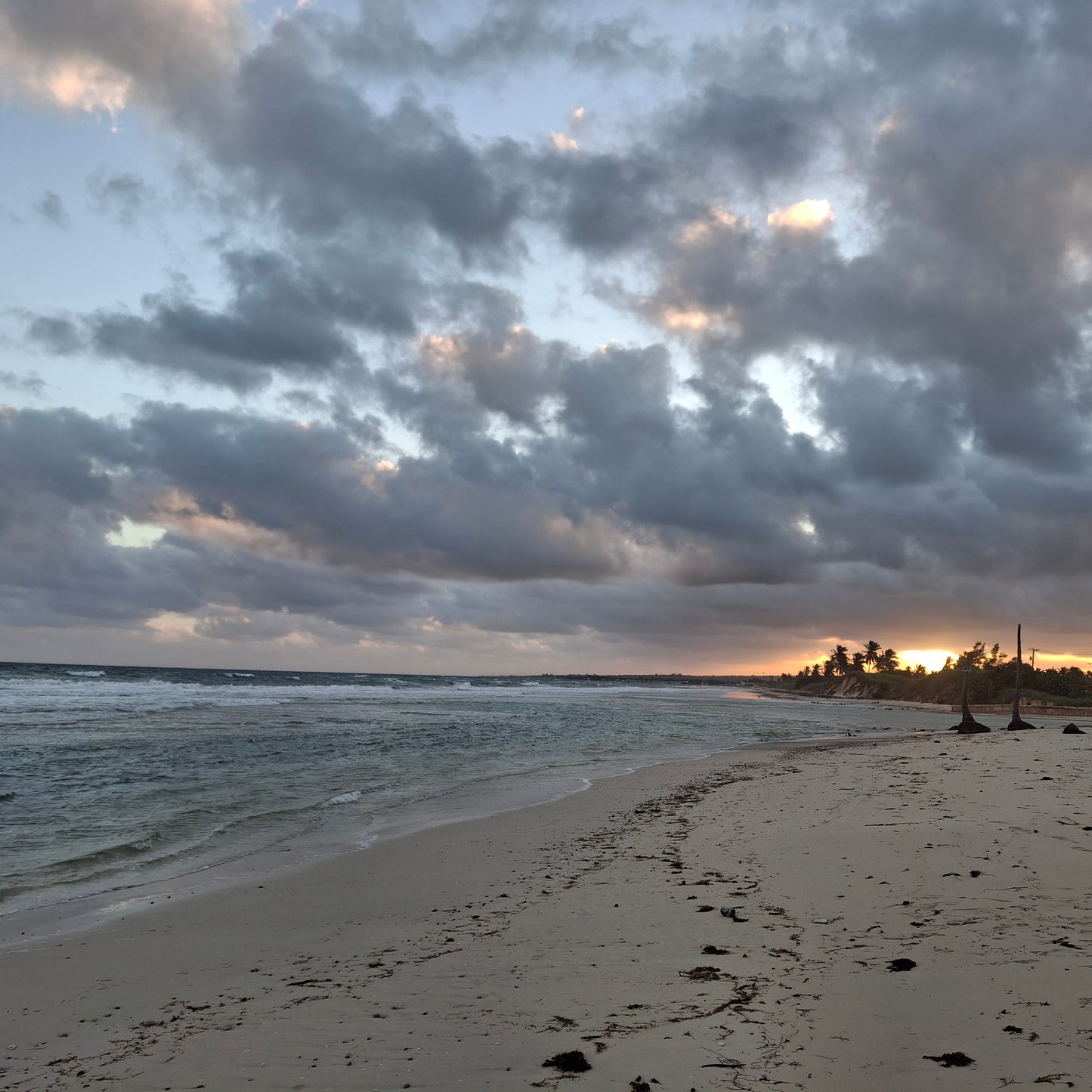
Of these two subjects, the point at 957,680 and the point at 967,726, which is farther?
the point at 957,680

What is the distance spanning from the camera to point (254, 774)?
22453 millimetres

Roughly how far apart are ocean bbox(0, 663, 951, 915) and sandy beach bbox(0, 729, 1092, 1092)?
9.39ft

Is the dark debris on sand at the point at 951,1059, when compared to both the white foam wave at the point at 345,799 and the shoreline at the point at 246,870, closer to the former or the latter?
the shoreline at the point at 246,870

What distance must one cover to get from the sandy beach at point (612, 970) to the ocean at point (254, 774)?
113 inches

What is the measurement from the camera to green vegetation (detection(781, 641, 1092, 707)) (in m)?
86.9

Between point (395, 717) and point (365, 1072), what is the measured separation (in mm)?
45808

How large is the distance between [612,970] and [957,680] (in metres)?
117

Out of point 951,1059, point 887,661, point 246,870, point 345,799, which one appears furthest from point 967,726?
point 887,661

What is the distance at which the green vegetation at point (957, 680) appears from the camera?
86875 millimetres

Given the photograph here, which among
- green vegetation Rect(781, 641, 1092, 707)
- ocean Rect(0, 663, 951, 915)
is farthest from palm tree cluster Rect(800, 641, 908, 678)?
ocean Rect(0, 663, 951, 915)

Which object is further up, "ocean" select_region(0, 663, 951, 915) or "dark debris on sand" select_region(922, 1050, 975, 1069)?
"dark debris on sand" select_region(922, 1050, 975, 1069)

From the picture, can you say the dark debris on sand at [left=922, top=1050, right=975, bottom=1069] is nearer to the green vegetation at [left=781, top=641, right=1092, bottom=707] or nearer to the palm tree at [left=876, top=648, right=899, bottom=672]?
the green vegetation at [left=781, top=641, right=1092, bottom=707]

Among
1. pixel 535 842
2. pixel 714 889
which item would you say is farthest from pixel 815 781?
pixel 714 889

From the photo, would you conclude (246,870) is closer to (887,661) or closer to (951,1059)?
(951,1059)
